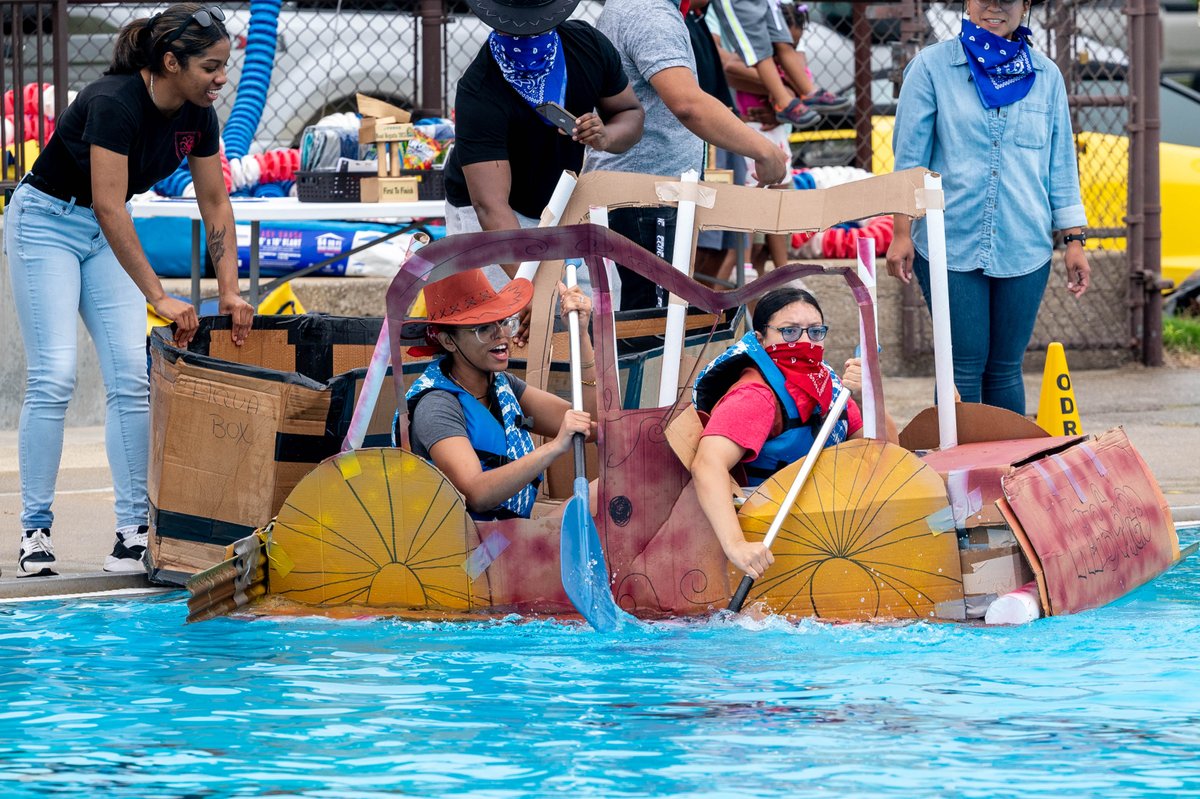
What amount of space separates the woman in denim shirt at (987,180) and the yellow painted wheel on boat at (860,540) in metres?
1.42

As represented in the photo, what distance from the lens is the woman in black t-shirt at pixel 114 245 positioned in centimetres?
539

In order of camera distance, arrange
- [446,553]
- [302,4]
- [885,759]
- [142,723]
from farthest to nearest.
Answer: [302,4], [446,553], [142,723], [885,759]

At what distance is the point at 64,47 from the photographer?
8.52m

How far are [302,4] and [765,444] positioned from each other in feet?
24.7

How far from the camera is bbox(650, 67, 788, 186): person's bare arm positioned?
6000mm

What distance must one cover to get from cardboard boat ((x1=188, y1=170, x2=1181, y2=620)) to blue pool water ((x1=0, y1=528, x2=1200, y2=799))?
0.28 ft

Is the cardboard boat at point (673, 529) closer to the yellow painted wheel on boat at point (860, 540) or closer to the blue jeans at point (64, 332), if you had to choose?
the yellow painted wheel on boat at point (860, 540)

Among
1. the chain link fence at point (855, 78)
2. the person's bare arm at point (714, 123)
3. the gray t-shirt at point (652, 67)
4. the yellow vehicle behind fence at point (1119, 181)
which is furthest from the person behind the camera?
the yellow vehicle behind fence at point (1119, 181)

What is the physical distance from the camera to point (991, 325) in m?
6.28

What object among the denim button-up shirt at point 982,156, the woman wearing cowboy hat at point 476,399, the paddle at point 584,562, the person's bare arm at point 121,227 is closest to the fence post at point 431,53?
the denim button-up shirt at point 982,156

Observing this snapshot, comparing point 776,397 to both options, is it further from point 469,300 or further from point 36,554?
point 36,554

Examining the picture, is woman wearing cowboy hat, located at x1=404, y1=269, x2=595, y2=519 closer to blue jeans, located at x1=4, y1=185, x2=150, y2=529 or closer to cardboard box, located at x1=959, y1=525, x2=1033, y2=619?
blue jeans, located at x1=4, y1=185, x2=150, y2=529

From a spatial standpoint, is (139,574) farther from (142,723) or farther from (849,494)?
(849,494)

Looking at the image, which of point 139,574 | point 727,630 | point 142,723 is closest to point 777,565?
point 727,630
